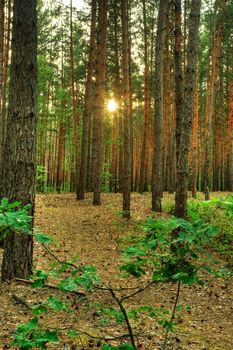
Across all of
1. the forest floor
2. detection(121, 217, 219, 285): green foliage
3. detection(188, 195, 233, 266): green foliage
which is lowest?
the forest floor

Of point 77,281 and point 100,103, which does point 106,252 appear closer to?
point 77,281

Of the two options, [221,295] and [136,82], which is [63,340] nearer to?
[221,295]

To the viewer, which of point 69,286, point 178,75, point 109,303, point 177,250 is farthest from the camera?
point 178,75

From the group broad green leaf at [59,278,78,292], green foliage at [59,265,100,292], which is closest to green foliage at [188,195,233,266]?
green foliage at [59,265,100,292]

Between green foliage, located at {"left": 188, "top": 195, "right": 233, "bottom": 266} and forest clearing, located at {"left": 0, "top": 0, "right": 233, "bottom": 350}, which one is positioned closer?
forest clearing, located at {"left": 0, "top": 0, "right": 233, "bottom": 350}

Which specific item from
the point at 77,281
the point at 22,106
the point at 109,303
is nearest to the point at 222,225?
the point at 109,303

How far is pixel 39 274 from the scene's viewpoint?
2.19m

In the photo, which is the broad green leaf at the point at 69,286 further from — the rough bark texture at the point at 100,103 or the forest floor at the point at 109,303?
the rough bark texture at the point at 100,103

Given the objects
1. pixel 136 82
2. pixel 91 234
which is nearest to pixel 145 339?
pixel 91 234

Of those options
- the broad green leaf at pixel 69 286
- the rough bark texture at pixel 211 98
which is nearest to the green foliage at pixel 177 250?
the broad green leaf at pixel 69 286

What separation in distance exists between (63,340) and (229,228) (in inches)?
295

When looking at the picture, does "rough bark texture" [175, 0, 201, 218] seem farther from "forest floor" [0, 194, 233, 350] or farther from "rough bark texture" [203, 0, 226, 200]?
"rough bark texture" [203, 0, 226, 200]

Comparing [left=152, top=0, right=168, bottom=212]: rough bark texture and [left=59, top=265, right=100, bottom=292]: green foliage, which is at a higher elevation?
[left=152, top=0, right=168, bottom=212]: rough bark texture

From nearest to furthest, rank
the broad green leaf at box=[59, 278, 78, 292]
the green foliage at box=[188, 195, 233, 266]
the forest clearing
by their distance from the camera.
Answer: the broad green leaf at box=[59, 278, 78, 292] → the forest clearing → the green foliage at box=[188, 195, 233, 266]
